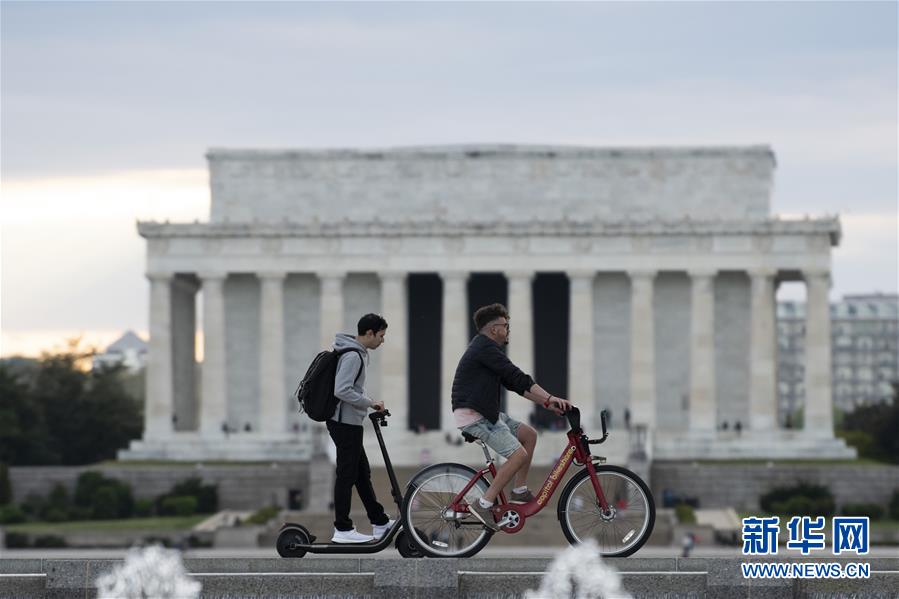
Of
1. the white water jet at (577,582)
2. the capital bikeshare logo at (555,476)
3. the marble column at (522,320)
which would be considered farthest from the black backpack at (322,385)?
the marble column at (522,320)

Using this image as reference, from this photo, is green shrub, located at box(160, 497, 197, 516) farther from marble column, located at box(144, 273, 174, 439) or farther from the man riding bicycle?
the man riding bicycle

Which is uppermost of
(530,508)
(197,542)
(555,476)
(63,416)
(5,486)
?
(555,476)

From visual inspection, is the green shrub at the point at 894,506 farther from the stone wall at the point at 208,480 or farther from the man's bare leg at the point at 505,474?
the man's bare leg at the point at 505,474

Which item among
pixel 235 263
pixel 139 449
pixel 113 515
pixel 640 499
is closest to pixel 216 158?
pixel 235 263

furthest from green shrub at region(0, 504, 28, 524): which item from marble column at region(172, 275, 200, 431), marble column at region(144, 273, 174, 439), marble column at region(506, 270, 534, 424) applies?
marble column at region(506, 270, 534, 424)

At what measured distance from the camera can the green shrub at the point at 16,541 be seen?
7806cm

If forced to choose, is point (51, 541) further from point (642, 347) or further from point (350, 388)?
point (350, 388)

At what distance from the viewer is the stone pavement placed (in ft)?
73.2

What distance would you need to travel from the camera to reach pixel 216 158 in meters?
111

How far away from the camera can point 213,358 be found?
10731 cm

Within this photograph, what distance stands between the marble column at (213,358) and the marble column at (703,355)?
23650 millimetres

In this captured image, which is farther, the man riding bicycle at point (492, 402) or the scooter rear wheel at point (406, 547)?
the man riding bicycle at point (492, 402)

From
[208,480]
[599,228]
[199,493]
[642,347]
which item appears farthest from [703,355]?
[199,493]

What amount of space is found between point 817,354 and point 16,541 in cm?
4464
